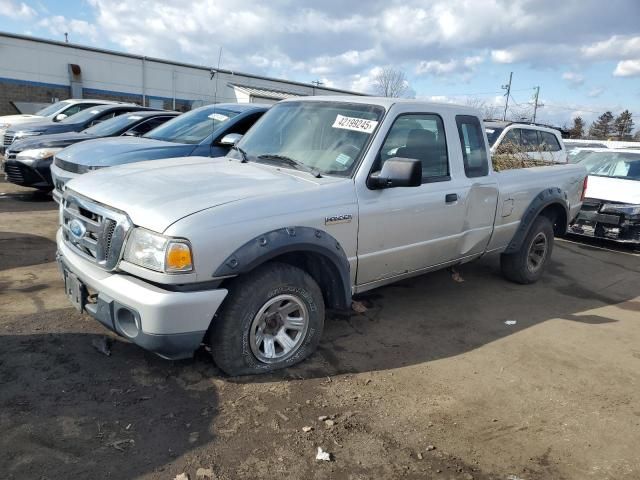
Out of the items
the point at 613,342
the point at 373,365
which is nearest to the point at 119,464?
the point at 373,365

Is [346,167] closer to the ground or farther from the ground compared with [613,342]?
farther from the ground

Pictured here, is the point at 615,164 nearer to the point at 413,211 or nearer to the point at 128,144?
the point at 413,211

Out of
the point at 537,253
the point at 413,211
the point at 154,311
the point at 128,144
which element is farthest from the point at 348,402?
the point at 128,144

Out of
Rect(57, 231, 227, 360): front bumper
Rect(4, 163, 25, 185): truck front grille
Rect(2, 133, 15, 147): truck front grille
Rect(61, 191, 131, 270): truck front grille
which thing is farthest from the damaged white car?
Rect(2, 133, 15, 147): truck front grille

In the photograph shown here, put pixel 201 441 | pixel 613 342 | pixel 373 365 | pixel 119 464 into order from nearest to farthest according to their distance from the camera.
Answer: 1. pixel 119 464
2. pixel 201 441
3. pixel 373 365
4. pixel 613 342

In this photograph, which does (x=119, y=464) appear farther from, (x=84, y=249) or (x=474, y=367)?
(x=474, y=367)

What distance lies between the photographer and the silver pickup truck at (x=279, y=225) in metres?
2.96

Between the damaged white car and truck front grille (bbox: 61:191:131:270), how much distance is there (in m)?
7.12

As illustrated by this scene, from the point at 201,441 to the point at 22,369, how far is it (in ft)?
4.72

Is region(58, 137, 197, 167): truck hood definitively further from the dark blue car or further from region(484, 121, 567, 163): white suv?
region(484, 121, 567, 163): white suv

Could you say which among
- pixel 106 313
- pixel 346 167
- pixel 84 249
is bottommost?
pixel 106 313

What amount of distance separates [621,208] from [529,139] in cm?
242

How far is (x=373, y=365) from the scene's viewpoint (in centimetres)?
378

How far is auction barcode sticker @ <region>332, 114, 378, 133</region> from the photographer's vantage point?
3967 millimetres
